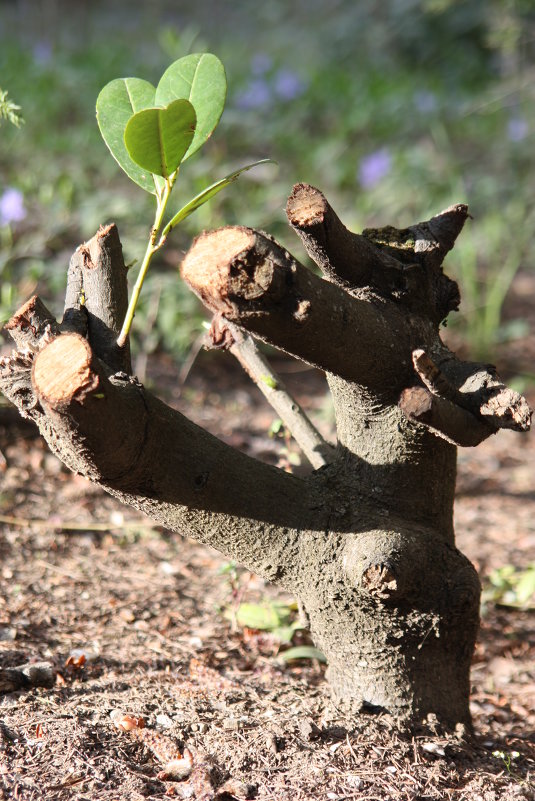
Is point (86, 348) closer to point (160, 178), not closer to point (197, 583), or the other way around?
point (160, 178)

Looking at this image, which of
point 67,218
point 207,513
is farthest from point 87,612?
point 67,218

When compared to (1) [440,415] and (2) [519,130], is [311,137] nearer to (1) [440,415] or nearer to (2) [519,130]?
(2) [519,130]

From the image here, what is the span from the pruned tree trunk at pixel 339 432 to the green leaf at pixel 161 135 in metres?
0.17

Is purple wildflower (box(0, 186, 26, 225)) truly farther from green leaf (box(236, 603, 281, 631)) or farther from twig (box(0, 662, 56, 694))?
twig (box(0, 662, 56, 694))

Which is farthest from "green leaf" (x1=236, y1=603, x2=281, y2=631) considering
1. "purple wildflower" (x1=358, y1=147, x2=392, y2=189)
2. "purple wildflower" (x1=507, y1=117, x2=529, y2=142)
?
"purple wildflower" (x1=507, y1=117, x2=529, y2=142)

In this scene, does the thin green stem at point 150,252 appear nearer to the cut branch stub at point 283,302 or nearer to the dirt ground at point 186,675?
the cut branch stub at point 283,302

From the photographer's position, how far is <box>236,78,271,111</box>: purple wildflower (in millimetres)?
5916

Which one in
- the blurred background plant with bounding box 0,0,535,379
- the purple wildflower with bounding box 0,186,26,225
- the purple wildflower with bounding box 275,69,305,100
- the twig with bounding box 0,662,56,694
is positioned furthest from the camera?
the purple wildflower with bounding box 275,69,305,100

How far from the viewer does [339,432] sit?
170cm

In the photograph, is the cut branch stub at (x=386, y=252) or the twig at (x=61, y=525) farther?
the twig at (x=61, y=525)

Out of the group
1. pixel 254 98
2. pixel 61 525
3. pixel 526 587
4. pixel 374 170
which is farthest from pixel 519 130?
pixel 61 525

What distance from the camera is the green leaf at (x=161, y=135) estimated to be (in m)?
1.26

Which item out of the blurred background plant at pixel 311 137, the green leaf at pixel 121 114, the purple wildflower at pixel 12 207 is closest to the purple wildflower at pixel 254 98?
the blurred background plant at pixel 311 137

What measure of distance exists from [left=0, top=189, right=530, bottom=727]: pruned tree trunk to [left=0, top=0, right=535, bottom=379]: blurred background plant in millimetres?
1256
